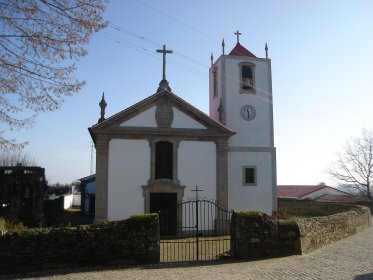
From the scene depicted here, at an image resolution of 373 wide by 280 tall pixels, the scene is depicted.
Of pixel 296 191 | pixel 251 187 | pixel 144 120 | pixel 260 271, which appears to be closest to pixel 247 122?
pixel 251 187

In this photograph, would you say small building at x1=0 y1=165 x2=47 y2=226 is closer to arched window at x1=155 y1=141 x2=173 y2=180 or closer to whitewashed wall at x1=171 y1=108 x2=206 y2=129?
arched window at x1=155 y1=141 x2=173 y2=180

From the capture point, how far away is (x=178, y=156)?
2173 centimetres

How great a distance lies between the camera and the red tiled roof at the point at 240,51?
2616 cm

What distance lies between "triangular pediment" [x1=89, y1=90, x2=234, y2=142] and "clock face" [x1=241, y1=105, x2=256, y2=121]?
308cm

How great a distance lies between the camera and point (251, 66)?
25688 millimetres

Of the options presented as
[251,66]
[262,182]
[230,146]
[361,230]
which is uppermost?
[251,66]

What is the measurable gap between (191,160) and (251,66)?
790 cm

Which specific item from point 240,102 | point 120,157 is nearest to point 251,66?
point 240,102

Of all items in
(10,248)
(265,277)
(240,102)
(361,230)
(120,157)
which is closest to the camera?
(265,277)

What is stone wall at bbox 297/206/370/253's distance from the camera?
14383 mm

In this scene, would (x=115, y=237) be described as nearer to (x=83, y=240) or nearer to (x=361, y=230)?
(x=83, y=240)

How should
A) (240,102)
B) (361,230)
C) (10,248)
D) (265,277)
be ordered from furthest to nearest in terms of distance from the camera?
(240,102)
(361,230)
(10,248)
(265,277)

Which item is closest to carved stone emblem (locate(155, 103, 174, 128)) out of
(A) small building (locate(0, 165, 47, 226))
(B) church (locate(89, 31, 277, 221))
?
(B) church (locate(89, 31, 277, 221))

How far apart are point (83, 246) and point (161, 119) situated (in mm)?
10932
